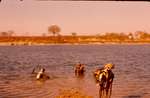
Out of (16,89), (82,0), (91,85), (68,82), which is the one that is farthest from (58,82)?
(82,0)

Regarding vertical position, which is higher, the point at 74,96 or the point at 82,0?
the point at 82,0

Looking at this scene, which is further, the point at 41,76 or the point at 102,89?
the point at 41,76

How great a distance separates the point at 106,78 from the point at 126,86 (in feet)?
38.6

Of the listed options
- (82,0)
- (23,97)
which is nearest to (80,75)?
(23,97)

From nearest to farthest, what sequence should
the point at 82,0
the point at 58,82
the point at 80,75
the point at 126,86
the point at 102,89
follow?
1. the point at 82,0
2. the point at 102,89
3. the point at 126,86
4. the point at 58,82
5. the point at 80,75

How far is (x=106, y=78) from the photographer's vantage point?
18.7 meters

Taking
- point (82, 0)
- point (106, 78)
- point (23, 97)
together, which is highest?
point (82, 0)

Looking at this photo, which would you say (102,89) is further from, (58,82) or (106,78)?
(58,82)

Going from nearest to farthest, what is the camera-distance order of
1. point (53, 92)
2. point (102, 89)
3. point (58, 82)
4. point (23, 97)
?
1. point (102, 89)
2. point (23, 97)
3. point (53, 92)
4. point (58, 82)

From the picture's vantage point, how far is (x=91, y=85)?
30.7m

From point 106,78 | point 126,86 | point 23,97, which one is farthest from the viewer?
point 126,86

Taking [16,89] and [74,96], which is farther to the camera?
[16,89]

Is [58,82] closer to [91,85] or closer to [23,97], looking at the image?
[91,85]

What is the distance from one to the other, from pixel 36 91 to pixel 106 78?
31.3 ft
